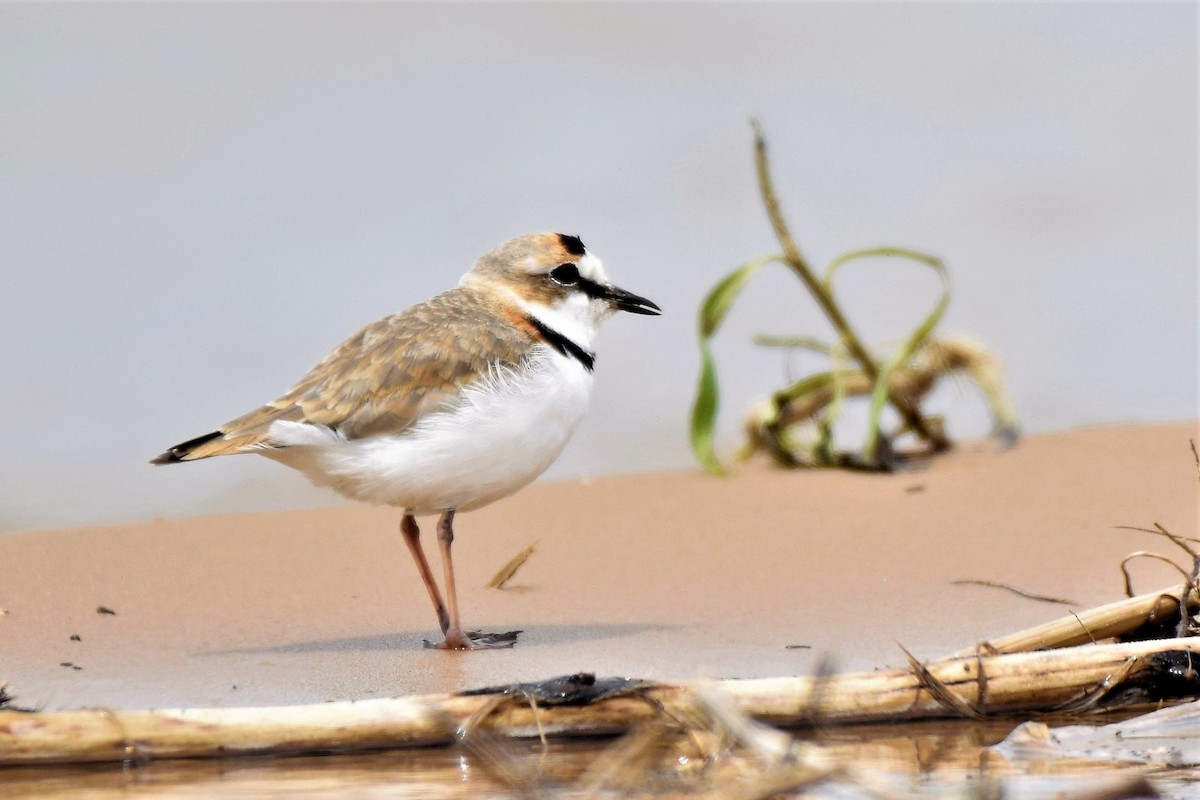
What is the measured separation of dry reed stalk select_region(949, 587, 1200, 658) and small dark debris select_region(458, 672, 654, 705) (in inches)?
34.8

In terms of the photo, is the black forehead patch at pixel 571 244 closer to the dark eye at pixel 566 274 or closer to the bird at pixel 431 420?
the dark eye at pixel 566 274

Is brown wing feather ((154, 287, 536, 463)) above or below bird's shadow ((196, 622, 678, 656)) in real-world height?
above

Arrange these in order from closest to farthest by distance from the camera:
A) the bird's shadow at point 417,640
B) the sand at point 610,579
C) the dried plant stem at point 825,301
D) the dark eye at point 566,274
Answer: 1. the sand at point 610,579
2. the bird's shadow at point 417,640
3. the dark eye at point 566,274
4. the dried plant stem at point 825,301

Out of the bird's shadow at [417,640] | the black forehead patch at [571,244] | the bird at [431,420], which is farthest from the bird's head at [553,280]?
the bird's shadow at [417,640]

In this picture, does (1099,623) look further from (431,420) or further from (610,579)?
(431,420)

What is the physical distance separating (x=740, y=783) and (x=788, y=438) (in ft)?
13.0

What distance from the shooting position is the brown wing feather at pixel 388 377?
495 cm

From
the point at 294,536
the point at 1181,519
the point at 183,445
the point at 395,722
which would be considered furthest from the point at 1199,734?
the point at 294,536

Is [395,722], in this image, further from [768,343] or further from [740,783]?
[768,343]

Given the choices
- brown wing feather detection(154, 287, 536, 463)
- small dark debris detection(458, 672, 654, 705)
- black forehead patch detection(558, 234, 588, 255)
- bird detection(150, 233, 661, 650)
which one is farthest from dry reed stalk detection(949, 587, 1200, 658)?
black forehead patch detection(558, 234, 588, 255)

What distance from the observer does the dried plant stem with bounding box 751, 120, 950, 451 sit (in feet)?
22.2

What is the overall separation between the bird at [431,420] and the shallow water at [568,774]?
47.6 inches

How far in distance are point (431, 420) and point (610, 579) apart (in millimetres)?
944

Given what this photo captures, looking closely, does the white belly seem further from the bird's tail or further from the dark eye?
the dark eye
